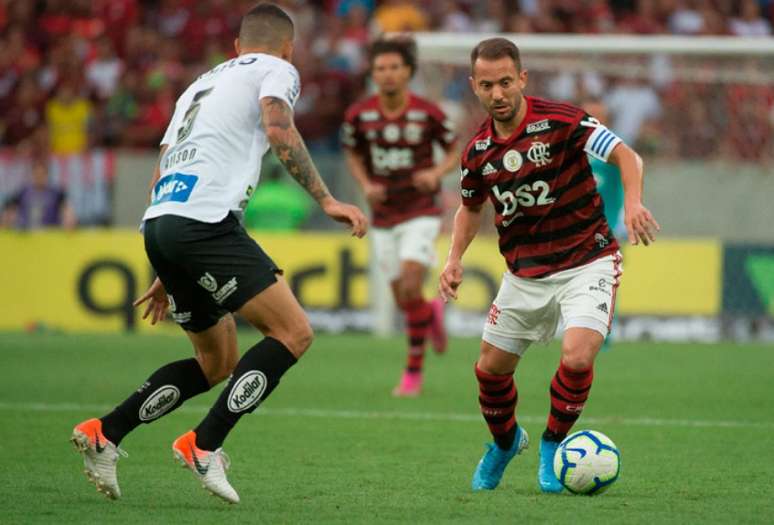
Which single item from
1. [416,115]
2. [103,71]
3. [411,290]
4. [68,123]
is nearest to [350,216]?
[411,290]

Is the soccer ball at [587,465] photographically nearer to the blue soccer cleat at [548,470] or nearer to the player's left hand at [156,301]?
the blue soccer cleat at [548,470]

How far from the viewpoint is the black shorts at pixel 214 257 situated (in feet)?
19.1

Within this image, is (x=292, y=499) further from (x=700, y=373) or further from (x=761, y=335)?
(x=761, y=335)

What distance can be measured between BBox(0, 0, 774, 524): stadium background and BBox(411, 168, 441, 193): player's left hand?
1.53 m

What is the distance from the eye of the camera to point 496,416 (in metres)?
6.52

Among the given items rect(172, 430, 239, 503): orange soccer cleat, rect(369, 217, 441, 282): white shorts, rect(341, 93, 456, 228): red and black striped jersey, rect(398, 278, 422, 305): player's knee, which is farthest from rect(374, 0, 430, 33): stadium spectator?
rect(172, 430, 239, 503): orange soccer cleat

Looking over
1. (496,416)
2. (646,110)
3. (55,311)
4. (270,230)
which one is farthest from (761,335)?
(496,416)

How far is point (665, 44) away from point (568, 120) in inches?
359

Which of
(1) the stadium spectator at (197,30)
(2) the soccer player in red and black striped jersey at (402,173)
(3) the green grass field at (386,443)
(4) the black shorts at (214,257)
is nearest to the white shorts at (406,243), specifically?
(2) the soccer player in red and black striped jersey at (402,173)

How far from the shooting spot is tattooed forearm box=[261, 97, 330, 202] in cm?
585

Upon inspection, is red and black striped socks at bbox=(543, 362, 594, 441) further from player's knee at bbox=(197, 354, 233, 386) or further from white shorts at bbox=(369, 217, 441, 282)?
white shorts at bbox=(369, 217, 441, 282)

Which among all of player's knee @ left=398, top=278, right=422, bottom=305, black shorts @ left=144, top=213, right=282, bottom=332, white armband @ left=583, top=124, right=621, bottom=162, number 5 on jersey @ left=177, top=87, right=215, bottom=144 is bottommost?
player's knee @ left=398, top=278, right=422, bottom=305

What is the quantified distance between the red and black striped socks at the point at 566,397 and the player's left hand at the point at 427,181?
481 centimetres

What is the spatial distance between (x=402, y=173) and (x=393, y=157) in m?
0.14
